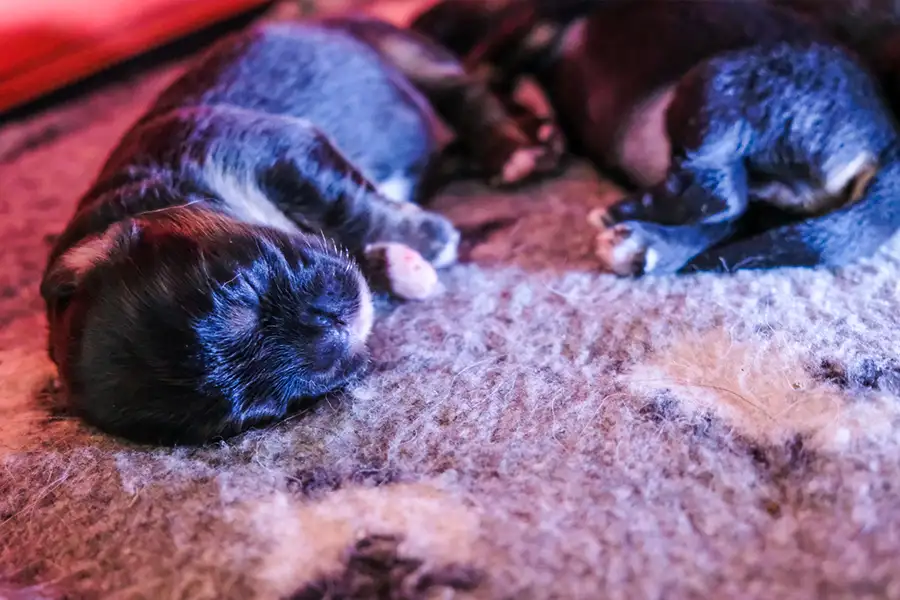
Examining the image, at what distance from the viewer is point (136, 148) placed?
1369 millimetres

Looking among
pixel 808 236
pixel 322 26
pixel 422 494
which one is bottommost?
pixel 422 494

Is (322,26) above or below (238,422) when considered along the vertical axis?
above

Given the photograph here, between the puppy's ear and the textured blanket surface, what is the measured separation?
0.20m

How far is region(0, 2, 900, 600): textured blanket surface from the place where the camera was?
0.83m

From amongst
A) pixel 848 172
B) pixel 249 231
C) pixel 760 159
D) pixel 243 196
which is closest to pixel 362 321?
pixel 249 231

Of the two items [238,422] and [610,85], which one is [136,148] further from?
[610,85]

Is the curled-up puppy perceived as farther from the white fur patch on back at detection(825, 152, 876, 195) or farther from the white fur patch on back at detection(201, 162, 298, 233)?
the white fur patch on back at detection(201, 162, 298, 233)

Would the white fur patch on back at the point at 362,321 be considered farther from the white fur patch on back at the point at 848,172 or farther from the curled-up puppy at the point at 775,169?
the white fur patch on back at the point at 848,172

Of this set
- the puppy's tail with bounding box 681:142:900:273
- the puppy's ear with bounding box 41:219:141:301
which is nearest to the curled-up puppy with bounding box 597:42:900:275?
the puppy's tail with bounding box 681:142:900:273

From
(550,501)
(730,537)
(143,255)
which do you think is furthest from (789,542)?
(143,255)

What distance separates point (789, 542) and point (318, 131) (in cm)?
103

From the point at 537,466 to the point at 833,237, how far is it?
2.15ft

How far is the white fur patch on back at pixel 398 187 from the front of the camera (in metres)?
1.67

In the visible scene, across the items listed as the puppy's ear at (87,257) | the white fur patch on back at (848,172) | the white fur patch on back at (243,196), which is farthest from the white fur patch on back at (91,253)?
the white fur patch on back at (848,172)
